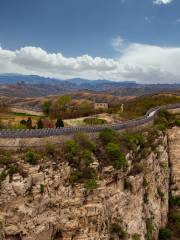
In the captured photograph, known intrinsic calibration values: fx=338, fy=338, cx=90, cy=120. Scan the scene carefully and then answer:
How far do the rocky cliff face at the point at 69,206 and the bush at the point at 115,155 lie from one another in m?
0.64

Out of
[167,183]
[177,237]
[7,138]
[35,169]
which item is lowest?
[177,237]

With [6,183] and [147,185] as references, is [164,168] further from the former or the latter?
[6,183]

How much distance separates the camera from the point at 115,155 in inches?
1073

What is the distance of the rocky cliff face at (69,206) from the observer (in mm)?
20922

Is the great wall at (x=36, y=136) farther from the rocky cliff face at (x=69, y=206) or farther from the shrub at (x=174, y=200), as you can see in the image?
the shrub at (x=174, y=200)

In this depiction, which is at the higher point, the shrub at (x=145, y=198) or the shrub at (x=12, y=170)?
the shrub at (x=12, y=170)

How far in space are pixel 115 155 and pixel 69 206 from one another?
6068 mm

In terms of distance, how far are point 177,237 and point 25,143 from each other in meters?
22.2

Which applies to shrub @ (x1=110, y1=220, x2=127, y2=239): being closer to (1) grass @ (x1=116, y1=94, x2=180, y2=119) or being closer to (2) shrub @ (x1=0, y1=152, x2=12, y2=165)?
(2) shrub @ (x1=0, y1=152, x2=12, y2=165)

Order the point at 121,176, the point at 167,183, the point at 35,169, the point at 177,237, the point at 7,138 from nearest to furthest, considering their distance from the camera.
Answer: the point at 35,169 → the point at 7,138 → the point at 121,176 → the point at 177,237 → the point at 167,183

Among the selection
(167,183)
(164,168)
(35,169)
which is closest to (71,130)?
(35,169)

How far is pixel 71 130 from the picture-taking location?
27812 millimetres

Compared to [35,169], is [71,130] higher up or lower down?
higher up

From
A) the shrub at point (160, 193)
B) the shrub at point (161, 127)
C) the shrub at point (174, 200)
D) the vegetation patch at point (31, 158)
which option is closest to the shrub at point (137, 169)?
the shrub at point (160, 193)
